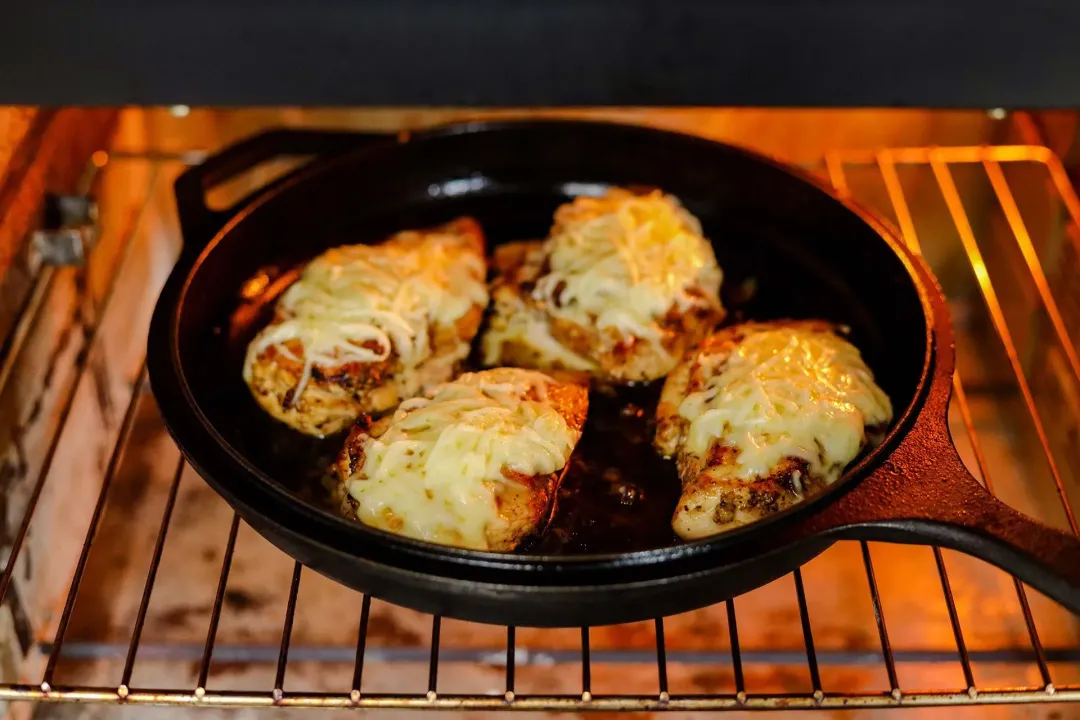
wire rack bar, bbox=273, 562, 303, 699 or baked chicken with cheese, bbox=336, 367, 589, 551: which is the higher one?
baked chicken with cheese, bbox=336, 367, 589, 551

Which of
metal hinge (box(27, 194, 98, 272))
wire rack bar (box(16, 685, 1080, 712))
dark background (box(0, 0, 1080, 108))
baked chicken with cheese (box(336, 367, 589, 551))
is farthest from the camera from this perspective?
metal hinge (box(27, 194, 98, 272))

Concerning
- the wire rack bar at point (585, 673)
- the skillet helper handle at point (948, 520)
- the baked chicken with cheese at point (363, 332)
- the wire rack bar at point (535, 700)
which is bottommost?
the wire rack bar at point (535, 700)

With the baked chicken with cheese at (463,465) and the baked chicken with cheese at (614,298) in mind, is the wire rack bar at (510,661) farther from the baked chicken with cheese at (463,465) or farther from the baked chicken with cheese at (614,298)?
the baked chicken with cheese at (614,298)

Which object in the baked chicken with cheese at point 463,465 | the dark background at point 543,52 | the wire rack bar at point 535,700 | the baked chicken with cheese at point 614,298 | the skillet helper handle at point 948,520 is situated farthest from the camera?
the baked chicken with cheese at point 614,298

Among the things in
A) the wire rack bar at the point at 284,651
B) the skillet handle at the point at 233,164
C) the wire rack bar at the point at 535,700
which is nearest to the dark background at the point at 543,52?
the skillet handle at the point at 233,164

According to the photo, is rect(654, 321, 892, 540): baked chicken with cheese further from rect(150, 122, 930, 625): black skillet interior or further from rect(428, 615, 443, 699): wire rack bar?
rect(428, 615, 443, 699): wire rack bar

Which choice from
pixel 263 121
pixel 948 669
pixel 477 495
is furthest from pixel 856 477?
pixel 263 121

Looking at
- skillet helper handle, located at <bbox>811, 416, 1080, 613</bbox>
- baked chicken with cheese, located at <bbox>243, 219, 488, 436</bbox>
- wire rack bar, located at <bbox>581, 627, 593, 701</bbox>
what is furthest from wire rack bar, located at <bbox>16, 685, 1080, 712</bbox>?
baked chicken with cheese, located at <bbox>243, 219, 488, 436</bbox>
